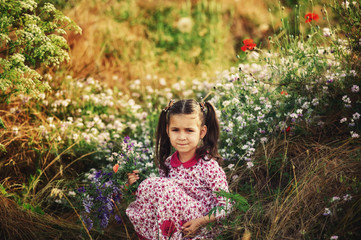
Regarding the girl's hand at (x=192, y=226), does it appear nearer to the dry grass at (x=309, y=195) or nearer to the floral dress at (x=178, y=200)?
the floral dress at (x=178, y=200)

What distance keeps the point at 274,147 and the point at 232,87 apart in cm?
88

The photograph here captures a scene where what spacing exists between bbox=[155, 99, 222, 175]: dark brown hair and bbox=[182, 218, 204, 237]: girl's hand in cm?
50

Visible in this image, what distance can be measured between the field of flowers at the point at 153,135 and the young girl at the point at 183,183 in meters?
0.22

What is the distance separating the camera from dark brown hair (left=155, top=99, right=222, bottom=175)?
2.92m

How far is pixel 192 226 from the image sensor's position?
268 centimetres

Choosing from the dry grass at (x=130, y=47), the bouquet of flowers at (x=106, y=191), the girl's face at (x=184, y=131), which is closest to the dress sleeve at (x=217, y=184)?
the girl's face at (x=184, y=131)

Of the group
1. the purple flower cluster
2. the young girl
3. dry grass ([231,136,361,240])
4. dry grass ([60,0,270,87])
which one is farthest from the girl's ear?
dry grass ([60,0,270,87])

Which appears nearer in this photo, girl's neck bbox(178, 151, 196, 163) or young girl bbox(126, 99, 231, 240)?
young girl bbox(126, 99, 231, 240)

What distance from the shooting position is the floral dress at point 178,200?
268 centimetres

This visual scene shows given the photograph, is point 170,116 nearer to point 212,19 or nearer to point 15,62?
point 15,62

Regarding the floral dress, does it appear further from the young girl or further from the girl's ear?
the girl's ear

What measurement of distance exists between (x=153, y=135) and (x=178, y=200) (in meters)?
1.76

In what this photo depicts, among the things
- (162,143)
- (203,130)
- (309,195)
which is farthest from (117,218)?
(309,195)

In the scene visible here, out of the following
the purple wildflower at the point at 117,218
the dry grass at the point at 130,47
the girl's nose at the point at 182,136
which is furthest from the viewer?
the dry grass at the point at 130,47
